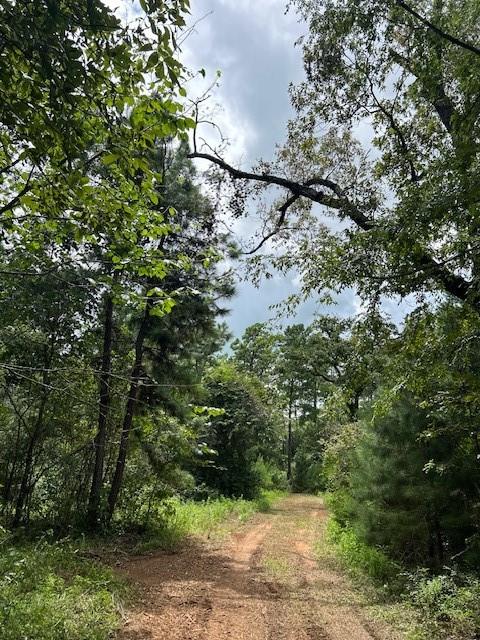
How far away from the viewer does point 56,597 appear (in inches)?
209

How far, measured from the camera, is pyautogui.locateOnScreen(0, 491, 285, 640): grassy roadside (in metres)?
4.45

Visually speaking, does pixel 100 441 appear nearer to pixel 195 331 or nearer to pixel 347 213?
pixel 195 331

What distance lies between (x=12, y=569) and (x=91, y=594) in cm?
110

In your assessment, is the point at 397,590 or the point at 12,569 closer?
the point at 12,569

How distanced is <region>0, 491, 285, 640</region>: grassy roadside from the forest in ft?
0.13

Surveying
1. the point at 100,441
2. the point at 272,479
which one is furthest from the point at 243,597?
the point at 272,479

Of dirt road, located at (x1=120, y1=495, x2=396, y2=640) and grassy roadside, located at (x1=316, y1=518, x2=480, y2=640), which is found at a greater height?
grassy roadside, located at (x1=316, y1=518, x2=480, y2=640)

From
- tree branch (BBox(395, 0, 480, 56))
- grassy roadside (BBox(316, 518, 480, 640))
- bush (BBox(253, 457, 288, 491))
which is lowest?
grassy roadside (BBox(316, 518, 480, 640))

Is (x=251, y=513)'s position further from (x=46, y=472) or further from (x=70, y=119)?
(x=70, y=119)

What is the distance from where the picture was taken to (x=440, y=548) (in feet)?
25.8

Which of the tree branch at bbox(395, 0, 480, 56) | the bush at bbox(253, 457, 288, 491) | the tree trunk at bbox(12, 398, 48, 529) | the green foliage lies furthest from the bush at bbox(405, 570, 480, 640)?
the bush at bbox(253, 457, 288, 491)

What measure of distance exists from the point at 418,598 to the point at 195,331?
23.8ft

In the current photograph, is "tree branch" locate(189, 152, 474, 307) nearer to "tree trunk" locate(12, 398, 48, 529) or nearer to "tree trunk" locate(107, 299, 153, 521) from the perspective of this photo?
"tree trunk" locate(107, 299, 153, 521)

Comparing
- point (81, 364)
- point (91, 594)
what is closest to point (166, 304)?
point (91, 594)
